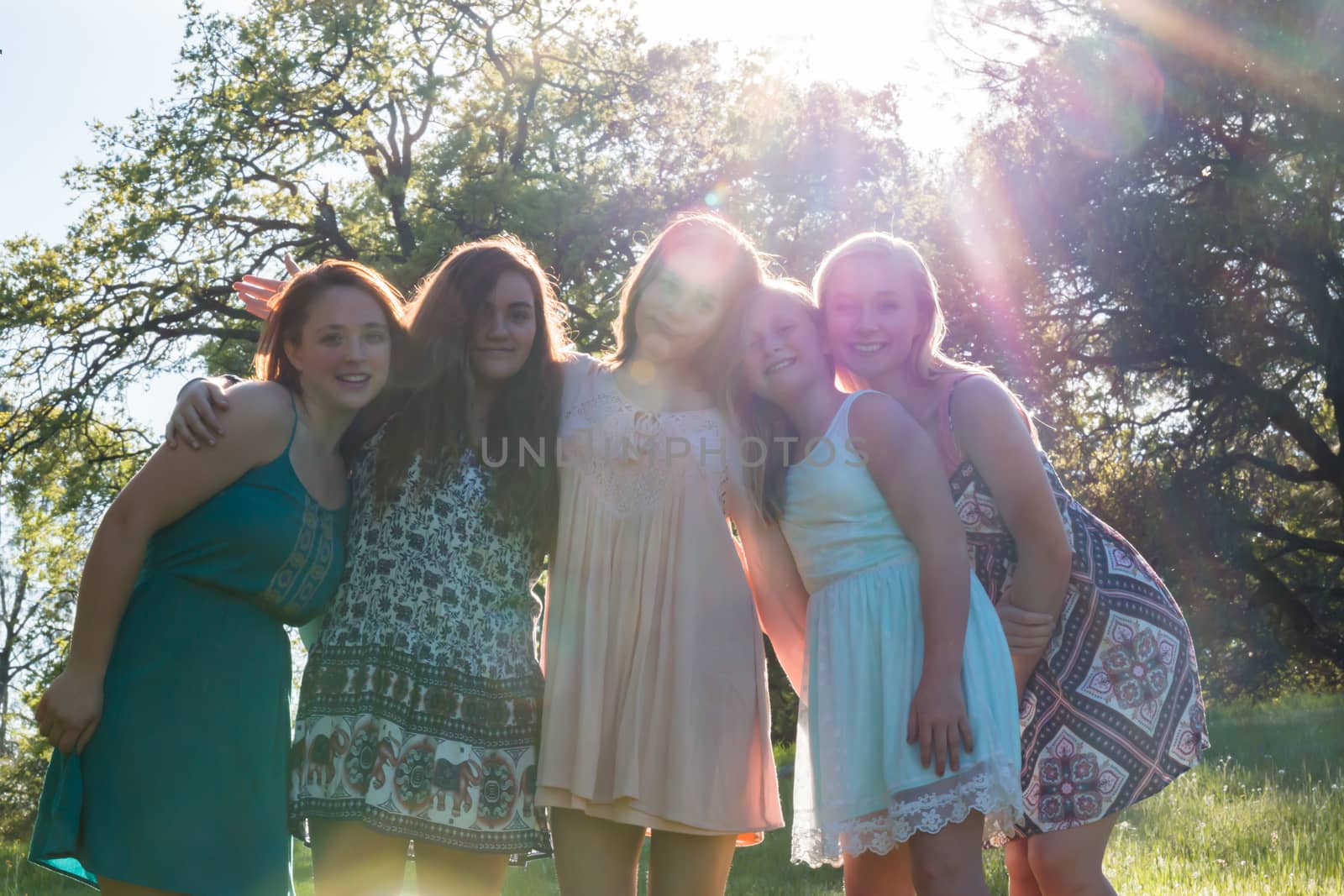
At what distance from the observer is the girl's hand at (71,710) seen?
2686 millimetres

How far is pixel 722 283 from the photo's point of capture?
345 cm

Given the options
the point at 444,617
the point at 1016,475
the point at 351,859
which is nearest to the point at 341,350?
the point at 444,617

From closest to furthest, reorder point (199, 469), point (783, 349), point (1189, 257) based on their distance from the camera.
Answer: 1. point (199, 469)
2. point (783, 349)
3. point (1189, 257)

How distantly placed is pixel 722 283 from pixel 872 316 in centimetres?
48

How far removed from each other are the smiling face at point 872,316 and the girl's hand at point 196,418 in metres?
1.64

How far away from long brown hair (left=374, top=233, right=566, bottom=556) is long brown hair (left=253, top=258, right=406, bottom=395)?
177mm

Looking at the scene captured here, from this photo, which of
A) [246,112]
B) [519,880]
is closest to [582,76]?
[246,112]

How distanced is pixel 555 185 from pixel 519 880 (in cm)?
841

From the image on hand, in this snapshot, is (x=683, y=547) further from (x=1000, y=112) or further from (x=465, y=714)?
(x=1000, y=112)

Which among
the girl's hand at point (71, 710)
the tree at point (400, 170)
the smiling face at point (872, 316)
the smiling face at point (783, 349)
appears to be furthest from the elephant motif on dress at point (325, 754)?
the tree at point (400, 170)

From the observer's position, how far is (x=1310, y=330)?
41.6 feet

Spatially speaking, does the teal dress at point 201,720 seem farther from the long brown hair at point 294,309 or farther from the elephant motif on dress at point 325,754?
the long brown hair at point 294,309

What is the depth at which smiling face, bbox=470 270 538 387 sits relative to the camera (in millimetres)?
3268

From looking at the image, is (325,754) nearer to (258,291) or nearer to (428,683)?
(428,683)
